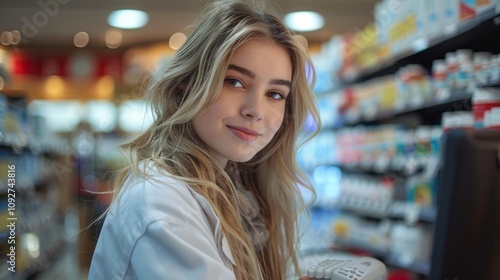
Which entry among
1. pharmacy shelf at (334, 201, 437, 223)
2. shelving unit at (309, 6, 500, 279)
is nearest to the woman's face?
shelving unit at (309, 6, 500, 279)

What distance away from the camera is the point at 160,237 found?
1108 millimetres

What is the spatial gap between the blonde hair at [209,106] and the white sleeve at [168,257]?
0.68 feet

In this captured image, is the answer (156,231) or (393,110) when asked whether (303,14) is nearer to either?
(393,110)

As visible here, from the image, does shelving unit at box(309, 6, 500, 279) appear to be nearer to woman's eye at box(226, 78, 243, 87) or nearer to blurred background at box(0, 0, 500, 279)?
blurred background at box(0, 0, 500, 279)

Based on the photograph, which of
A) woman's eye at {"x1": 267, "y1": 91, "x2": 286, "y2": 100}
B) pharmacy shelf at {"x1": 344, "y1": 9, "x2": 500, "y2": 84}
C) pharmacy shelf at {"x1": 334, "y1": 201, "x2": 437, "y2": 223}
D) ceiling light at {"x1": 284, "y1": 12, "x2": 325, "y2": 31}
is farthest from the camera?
ceiling light at {"x1": 284, "y1": 12, "x2": 325, "y2": 31}

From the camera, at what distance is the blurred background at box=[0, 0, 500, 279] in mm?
2883

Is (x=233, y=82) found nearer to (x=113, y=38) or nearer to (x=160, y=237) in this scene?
(x=160, y=237)

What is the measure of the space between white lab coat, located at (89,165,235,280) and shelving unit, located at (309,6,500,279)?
1398 mm

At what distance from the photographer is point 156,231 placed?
43.6 inches

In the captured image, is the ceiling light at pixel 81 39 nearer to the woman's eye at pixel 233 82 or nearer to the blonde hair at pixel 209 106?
the blonde hair at pixel 209 106

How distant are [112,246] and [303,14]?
725 cm

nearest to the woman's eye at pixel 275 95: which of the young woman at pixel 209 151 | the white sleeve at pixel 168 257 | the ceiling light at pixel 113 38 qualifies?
the young woman at pixel 209 151

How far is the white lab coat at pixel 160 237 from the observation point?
1.11 meters

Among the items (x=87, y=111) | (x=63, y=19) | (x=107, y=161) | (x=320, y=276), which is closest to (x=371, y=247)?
(x=320, y=276)
